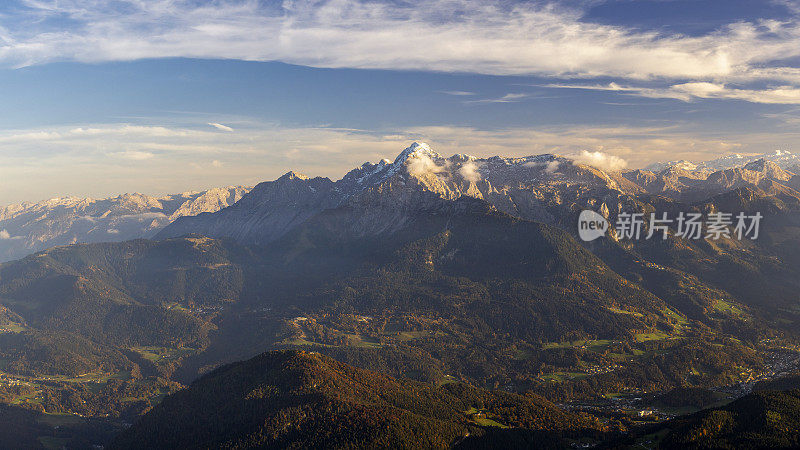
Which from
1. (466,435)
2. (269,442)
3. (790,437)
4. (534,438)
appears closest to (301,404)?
(269,442)

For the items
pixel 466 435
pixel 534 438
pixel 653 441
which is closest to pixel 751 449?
pixel 653 441

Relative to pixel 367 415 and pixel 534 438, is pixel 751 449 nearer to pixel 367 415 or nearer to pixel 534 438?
pixel 534 438

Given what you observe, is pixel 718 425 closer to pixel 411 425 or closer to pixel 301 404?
pixel 411 425

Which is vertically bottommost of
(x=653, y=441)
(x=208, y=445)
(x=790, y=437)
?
(x=208, y=445)

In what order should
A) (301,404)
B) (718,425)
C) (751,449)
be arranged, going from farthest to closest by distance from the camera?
1. (301,404)
2. (718,425)
3. (751,449)

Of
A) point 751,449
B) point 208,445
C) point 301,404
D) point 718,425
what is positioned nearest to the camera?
point 751,449

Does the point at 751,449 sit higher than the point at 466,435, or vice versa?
the point at 751,449

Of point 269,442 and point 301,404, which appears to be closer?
point 269,442

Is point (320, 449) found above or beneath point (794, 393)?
beneath

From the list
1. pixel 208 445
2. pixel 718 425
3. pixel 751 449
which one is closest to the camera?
pixel 751 449
